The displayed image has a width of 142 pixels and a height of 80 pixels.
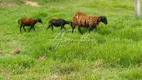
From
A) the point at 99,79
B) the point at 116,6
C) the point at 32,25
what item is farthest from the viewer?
the point at 116,6

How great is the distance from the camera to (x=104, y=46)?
31.7 ft

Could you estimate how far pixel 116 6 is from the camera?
2472 cm

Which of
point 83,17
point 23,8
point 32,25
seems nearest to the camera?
point 83,17

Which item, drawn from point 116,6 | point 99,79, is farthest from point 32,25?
point 116,6

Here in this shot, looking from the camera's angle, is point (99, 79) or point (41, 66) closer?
point (99, 79)

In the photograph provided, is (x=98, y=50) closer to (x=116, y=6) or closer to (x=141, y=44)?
(x=141, y=44)

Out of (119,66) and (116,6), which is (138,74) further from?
(116,6)

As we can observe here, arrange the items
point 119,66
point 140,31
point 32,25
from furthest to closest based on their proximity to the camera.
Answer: point 32,25 < point 140,31 < point 119,66

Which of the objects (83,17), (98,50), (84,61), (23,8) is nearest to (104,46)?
(98,50)

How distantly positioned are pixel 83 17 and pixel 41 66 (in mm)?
4485

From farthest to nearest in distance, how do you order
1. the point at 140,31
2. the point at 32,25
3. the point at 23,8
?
1. the point at 23,8
2. the point at 32,25
3. the point at 140,31

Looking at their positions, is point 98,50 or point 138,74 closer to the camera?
point 138,74

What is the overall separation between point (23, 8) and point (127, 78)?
14601 millimetres

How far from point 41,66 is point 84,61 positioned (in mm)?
1346
